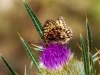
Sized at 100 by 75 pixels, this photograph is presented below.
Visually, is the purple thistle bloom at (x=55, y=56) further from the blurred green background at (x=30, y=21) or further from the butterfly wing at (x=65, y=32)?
the blurred green background at (x=30, y=21)

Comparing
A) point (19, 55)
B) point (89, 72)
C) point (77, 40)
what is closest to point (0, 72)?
point (19, 55)

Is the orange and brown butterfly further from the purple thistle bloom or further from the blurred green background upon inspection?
the blurred green background

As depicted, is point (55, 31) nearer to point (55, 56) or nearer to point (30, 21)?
point (55, 56)

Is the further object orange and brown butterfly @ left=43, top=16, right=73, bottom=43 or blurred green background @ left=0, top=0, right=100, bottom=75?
blurred green background @ left=0, top=0, right=100, bottom=75

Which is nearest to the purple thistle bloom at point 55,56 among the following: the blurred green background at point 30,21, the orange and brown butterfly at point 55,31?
the orange and brown butterfly at point 55,31

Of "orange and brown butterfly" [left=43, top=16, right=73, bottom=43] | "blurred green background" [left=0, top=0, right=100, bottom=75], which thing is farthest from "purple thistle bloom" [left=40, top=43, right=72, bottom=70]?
"blurred green background" [left=0, top=0, right=100, bottom=75]
